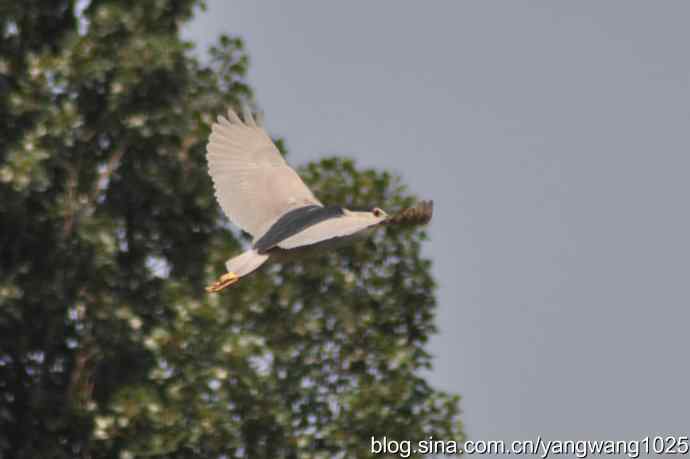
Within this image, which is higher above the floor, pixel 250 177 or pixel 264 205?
pixel 250 177

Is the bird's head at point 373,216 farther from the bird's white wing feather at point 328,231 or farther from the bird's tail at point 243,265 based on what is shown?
the bird's tail at point 243,265

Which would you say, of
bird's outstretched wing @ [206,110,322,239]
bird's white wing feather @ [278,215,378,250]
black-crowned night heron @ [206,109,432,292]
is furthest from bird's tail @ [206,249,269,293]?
bird's outstretched wing @ [206,110,322,239]

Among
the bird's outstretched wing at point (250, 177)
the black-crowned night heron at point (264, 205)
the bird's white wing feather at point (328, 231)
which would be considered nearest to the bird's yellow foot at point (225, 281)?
the black-crowned night heron at point (264, 205)

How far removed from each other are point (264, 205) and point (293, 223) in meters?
0.63

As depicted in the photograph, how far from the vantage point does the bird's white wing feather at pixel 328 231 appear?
10406mm

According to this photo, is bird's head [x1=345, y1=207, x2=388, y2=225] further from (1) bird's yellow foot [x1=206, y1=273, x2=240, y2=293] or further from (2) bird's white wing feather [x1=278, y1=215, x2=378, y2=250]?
(1) bird's yellow foot [x1=206, y1=273, x2=240, y2=293]

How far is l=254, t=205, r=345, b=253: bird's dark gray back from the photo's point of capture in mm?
10648

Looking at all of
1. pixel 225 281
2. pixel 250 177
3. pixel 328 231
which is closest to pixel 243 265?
pixel 225 281

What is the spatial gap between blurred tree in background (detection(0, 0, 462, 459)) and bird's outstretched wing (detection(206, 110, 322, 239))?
68 cm

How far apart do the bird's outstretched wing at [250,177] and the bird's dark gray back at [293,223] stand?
0.68 feet

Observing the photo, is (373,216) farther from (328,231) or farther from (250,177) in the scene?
(250,177)

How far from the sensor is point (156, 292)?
12.5 meters

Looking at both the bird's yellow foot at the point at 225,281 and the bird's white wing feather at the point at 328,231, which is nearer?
the bird's white wing feather at the point at 328,231

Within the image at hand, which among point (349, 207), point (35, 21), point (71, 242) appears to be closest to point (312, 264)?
point (349, 207)
